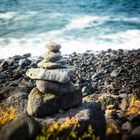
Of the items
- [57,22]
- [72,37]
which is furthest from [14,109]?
[57,22]

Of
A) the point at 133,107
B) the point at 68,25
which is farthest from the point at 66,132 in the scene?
the point at 68,25

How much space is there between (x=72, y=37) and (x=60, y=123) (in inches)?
500

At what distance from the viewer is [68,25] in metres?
23.5

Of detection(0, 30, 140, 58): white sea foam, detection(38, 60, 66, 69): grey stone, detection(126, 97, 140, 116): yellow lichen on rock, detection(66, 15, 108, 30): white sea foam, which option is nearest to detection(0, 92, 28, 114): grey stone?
detection(38, 60, 66, 69): grey stone

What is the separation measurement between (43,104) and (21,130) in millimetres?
952

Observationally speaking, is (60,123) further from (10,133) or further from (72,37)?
(72,37)

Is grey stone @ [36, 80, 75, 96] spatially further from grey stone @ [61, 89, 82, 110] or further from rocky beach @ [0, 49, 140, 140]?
grey stone @ [61, 89, 82, 110]

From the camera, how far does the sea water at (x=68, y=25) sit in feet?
60.6

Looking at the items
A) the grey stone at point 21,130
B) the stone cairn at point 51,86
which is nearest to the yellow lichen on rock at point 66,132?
the grey stone at point 21,130

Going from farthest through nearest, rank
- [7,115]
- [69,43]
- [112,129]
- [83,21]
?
[83,21] < [69,43] < [7,115] < [112,129]

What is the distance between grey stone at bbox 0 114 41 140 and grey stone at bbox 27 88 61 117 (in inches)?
21.5

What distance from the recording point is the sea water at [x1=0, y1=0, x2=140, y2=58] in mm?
18484

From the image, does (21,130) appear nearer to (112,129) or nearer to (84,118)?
(84,118)

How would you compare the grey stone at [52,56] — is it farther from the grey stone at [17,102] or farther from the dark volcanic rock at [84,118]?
the grey stone at [17,102]
